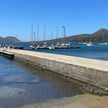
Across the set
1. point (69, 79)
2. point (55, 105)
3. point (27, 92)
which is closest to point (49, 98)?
point (55, 105)

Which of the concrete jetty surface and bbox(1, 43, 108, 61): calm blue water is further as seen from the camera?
bbox(1, 43, 108, 61): calm blue water

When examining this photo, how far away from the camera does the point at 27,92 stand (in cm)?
862

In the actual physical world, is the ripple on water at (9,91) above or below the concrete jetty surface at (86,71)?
below

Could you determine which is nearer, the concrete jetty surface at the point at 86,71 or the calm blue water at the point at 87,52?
the concrete jetty surface at the point at 86,71

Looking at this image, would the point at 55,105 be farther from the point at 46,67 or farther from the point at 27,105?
the point at 46,67

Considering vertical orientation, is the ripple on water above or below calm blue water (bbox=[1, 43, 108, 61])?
below

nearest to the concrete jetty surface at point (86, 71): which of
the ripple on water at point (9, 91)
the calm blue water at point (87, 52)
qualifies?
the ripple on water at point (9, 91)

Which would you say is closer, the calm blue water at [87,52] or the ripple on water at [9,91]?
the ripple on water at [9,91]

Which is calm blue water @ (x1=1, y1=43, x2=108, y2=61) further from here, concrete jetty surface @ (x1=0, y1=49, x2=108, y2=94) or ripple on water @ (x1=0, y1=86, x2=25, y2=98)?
ripple on water @ (x1=0, y1=86, x2=25, y2=98)

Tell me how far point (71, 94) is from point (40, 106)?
7.14ft

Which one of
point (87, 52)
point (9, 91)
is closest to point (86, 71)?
point (9, 91)

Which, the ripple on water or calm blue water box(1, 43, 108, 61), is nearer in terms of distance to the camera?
the ripple on water

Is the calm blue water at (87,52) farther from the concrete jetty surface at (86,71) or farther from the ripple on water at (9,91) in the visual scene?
the ripple on water at (9,91)

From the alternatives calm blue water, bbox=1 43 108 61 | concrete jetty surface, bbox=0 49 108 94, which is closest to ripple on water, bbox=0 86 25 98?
concrete jetty surface, bbox=0 49 108 94
